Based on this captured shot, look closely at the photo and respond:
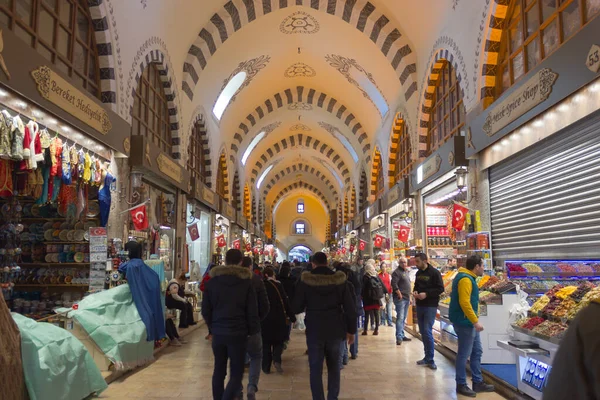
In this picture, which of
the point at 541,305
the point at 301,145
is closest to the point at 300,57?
the point at 301,145

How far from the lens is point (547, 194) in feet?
16.7

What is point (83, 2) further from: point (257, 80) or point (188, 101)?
point (257, 80)

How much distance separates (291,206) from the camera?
121 ft

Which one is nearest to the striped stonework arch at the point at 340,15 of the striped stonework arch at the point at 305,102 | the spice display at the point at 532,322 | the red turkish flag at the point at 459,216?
the red turkish flag at the point at 459,216

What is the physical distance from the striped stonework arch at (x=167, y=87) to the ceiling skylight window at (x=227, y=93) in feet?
11.0

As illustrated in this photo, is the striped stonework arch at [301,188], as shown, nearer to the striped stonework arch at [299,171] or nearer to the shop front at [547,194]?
the striped stonework arch at [299,171]

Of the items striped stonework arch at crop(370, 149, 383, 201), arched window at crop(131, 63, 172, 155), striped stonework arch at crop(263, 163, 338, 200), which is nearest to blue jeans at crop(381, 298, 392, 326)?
arched window at crop(131, 63, 172, 155)

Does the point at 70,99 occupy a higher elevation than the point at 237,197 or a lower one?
lower

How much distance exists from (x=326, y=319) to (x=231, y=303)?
2.30ft

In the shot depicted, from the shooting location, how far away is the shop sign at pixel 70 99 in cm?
446

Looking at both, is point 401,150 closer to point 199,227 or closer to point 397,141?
point 397,141

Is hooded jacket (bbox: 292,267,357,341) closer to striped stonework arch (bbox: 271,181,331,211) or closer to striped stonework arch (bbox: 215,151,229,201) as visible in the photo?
striped stonework arch (bbox: 215,151,229,201)

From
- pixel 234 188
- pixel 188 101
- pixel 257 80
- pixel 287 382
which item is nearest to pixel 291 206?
pixel 234 188

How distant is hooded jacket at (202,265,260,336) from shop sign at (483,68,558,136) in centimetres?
329
